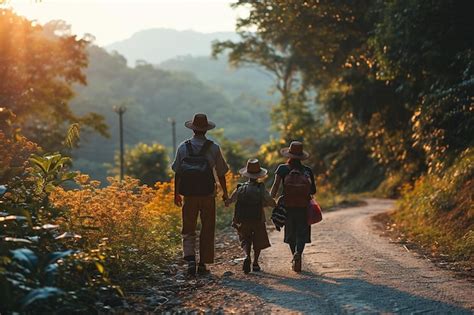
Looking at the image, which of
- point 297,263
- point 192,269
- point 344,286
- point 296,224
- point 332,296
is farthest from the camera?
point 296,224

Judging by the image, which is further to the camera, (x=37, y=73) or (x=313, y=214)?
(x=37, y=73)

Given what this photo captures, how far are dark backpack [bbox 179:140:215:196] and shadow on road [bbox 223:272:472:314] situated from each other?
1266 mm

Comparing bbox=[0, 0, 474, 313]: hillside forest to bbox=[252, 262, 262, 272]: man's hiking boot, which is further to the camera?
bbox=[252, 262, 262, 272]: man's hiking boot

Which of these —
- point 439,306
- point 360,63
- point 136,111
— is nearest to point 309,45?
point 360,63

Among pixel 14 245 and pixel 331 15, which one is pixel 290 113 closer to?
pixel 331 15

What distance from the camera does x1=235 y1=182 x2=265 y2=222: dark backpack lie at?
352 inches

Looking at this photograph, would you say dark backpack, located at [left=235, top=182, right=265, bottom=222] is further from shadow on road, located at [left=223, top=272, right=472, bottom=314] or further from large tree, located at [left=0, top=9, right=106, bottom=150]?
large tree, located at [left=0, top=9, right=106, bottom=150]

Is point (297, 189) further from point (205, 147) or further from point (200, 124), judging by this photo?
point (200, 124)

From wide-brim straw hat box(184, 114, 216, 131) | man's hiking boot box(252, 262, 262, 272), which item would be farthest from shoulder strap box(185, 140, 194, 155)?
man's hiking boot box(252, 262, 262, 272)

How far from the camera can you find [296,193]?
9.09m

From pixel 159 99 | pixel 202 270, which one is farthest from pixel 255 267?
pixel 159 99

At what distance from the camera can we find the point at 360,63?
2472 centimetres

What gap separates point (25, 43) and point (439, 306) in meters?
26.5

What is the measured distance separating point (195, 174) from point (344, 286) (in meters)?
2.45
